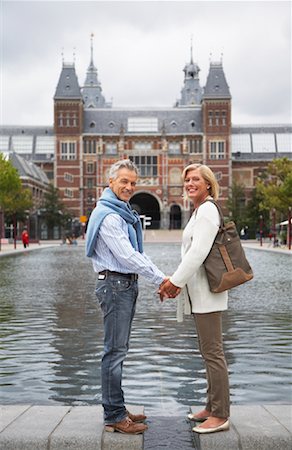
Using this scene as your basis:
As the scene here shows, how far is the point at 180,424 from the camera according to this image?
4504 millimetres

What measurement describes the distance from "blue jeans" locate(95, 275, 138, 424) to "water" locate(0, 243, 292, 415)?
0.85 meters

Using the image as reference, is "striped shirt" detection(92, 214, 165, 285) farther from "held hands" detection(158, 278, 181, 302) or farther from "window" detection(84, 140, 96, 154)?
"window" detection(84, 140, 96, 154)

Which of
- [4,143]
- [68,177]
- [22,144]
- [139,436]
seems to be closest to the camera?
[139,436]

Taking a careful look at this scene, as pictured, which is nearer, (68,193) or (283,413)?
(283,413)

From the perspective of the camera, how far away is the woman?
433 cm

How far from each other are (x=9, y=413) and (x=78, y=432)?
69 cm

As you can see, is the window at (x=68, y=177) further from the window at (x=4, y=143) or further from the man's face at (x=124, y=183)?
the man's face at (x=124, y=183)

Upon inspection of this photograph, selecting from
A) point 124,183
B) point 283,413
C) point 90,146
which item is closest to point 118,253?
point 124,183

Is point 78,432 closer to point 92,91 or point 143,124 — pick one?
point 143,124

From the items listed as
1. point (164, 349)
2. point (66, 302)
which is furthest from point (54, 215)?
point (164, 349)

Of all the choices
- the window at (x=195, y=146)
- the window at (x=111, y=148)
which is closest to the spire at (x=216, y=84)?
the window at (x=195, y=146)

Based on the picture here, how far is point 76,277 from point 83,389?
12346 millimetres

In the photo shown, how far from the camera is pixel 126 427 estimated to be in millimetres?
4285

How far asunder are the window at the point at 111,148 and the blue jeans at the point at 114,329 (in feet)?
254
